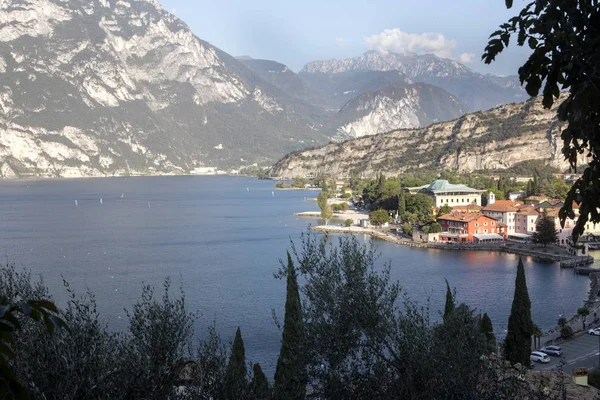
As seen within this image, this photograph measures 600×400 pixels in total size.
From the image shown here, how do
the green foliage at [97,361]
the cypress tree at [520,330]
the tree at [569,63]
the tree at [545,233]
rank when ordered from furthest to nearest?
1. the tree at [545,233]
2. the cypress tree at [520,330]
3. the green foliage at [97,361]
4. the tree at [569,63]

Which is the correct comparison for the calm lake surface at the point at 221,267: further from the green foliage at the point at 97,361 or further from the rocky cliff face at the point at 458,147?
the rocky cliff face at the point at 458,147

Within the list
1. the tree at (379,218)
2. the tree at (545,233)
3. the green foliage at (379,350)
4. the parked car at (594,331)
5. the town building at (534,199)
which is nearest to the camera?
the green foliage at (379,350)

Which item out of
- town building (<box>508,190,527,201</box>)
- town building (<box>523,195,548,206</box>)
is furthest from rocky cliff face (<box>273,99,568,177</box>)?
town building (<box>523,195,548,206</box>)

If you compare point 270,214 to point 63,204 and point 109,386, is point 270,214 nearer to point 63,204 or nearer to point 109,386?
point 63,204

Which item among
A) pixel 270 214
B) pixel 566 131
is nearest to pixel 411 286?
pixel 566 131

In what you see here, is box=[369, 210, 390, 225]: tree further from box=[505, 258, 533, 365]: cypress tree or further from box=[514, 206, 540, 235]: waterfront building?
box=[505, 258, 533, 365]: cypress tree

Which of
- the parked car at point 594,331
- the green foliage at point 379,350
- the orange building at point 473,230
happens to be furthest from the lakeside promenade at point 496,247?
the green foliage at point 379,350

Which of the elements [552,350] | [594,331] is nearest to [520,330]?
[552,350]
